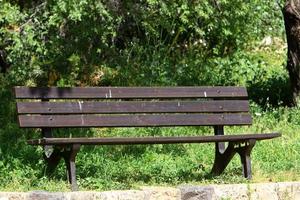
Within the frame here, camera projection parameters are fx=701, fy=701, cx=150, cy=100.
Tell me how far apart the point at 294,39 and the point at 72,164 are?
4.10 meters

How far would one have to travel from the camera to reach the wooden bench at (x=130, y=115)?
579 cm

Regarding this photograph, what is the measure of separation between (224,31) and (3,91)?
3232 mm

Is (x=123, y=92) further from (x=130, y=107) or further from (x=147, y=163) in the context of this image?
(x=147, y=163)

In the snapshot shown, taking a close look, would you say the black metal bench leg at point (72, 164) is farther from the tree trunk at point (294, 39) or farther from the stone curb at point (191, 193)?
the tree trunk at point (294, 39)

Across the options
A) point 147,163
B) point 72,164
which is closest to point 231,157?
point 147,163

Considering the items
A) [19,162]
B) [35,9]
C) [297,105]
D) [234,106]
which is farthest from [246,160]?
[35,9]

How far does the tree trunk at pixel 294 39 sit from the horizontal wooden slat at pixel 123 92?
7.00 ft

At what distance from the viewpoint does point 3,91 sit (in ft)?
29.8

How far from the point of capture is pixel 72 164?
5.73m

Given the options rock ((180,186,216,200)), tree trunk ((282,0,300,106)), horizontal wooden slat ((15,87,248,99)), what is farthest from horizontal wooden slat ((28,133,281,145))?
tree trunk ((282,0,300,106))

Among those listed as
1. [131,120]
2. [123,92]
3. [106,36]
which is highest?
[106,36]

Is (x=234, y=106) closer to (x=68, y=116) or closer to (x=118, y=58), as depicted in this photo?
(x=68, y=116)

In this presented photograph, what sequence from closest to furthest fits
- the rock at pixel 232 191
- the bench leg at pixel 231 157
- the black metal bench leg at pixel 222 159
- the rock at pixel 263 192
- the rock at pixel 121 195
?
1. the rock at pixel 121 195
2. the rock at pixel 232 191
3. the rock at pixel 263 192
4. the bench leg at pixel 231 157
5. the black metal bench leg at pixel 222 159

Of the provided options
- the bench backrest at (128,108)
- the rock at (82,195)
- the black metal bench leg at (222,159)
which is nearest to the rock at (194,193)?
the rock at (82,195)
